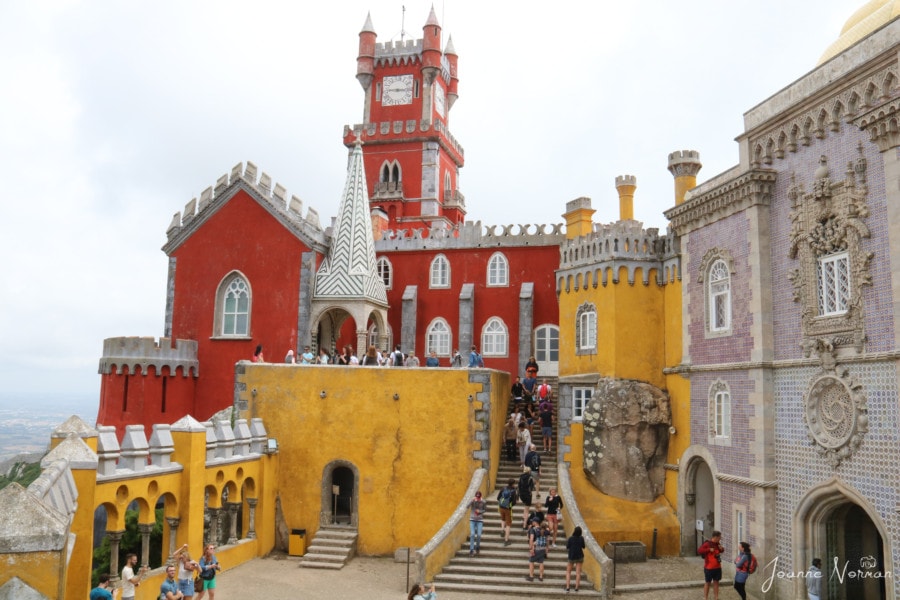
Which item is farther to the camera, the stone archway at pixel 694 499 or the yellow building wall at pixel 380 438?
the yellow building wall at pixel 380 438

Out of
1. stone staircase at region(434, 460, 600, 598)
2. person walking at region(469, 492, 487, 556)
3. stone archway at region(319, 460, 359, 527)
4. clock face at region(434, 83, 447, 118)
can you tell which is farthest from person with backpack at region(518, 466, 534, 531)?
clock face at region(434, 83, 447, 118)

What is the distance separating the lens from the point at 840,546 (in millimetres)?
14773

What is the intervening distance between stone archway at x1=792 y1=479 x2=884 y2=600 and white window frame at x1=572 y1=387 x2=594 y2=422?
7.02 meters

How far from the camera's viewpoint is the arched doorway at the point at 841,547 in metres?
14.6

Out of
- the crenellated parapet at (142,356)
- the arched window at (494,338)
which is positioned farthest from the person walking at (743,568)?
the crenellated parapet at (142,356)

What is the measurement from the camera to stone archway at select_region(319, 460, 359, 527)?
20.2 m

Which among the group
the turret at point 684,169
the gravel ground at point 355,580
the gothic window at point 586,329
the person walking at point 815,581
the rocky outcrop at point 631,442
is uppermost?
the turret at point 684,169

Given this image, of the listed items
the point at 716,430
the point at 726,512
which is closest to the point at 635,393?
the point at 716,430

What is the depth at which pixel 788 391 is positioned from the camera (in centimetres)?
1548

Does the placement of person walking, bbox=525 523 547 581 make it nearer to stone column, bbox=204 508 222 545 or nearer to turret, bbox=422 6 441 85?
stone column, bbox=204 508 222 545

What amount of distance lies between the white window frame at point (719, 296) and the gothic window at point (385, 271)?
557 inches

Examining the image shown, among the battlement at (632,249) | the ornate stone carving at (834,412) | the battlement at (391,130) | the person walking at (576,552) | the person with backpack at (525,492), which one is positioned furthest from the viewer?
the battlement at (391,130)

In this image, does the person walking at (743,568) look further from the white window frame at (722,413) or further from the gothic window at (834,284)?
the gothic window at (834,284)

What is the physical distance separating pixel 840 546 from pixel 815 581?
1127mm
